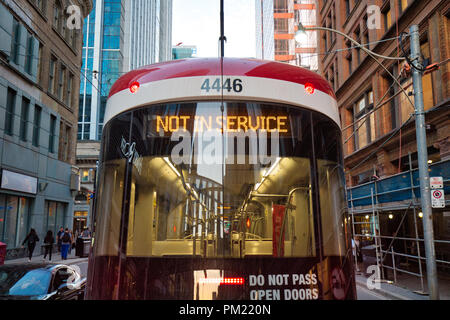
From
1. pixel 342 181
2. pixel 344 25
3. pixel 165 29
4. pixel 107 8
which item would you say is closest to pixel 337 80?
pixel 344 25

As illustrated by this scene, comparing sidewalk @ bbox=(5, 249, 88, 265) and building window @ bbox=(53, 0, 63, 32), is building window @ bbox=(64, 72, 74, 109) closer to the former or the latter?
building window @ bbox=(53, 0, 63, 32)

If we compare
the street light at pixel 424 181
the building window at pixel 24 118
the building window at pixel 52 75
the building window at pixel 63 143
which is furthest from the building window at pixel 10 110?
the street light at pixel 424 181

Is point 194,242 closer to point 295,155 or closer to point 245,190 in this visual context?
point 245,190

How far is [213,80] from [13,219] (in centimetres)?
1821

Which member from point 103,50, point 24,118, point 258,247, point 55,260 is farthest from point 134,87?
point 103,50

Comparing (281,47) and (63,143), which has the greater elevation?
(281,47)

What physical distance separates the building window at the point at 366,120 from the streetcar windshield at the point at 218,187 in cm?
2162

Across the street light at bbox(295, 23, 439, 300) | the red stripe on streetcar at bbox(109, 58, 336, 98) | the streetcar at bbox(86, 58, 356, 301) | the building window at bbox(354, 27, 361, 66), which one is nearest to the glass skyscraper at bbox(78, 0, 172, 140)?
the building window at bbox(354, 27, 361, 66)

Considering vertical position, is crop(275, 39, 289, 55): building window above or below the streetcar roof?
above

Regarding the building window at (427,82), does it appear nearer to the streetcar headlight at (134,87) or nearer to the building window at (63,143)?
the streetcar headlight at (134,87)

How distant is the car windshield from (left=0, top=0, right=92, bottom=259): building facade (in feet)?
39.3

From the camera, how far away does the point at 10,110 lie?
1838cm

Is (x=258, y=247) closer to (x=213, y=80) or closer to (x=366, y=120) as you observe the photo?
(x=213, y=80)

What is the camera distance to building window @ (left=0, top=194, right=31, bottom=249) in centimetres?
1762
